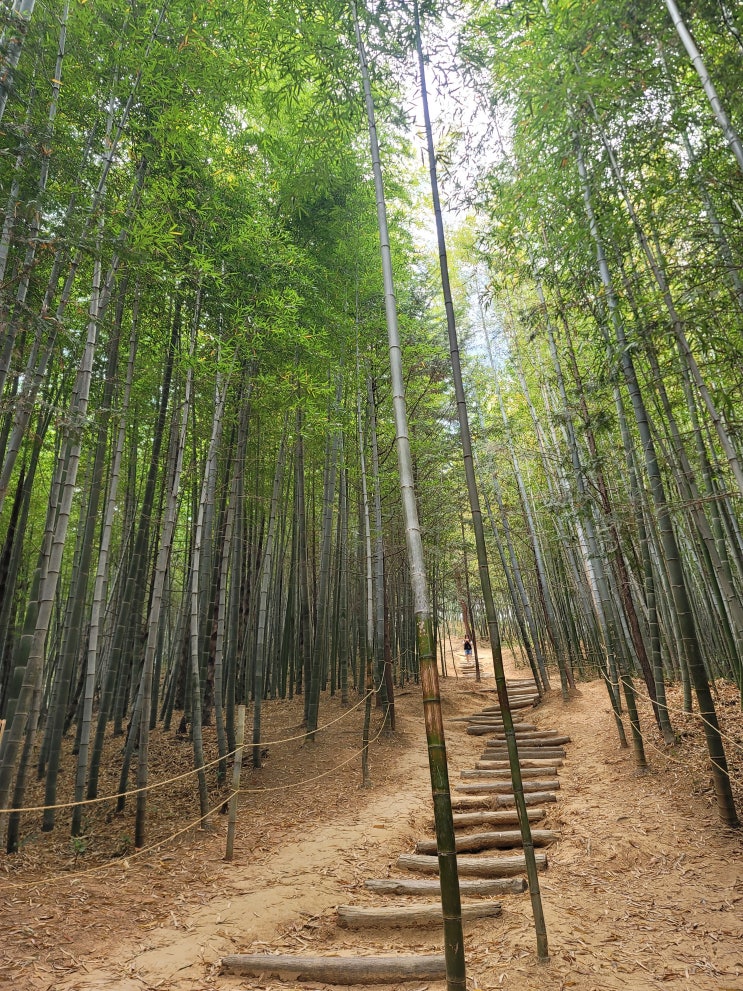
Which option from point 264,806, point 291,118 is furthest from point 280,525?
point 291,118

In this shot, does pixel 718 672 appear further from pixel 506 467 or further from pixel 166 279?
pixel 166 279

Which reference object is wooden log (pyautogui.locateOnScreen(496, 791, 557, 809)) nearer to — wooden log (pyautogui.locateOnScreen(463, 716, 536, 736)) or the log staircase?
the log staircase

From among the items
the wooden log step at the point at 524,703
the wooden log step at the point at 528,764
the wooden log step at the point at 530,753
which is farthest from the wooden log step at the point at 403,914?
the wooden log step at the point at 524,703

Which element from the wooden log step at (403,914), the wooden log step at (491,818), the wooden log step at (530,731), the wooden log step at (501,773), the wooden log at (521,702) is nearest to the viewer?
the wooden log step at (403,914)

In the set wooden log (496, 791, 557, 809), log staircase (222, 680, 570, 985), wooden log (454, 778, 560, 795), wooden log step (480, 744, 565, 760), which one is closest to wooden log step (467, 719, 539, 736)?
wooden log step (480, 744, 565, 760)

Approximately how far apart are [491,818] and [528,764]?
65.2 inches

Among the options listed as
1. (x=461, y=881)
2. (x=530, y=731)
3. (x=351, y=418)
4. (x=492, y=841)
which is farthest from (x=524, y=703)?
(x=461, y=881)

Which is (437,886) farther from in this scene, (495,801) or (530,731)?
(530,731)

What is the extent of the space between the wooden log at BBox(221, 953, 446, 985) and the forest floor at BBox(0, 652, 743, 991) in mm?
52

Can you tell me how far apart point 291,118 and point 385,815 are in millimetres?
5681

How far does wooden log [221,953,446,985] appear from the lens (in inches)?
82.7

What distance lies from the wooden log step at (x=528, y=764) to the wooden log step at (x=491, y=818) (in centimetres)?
129

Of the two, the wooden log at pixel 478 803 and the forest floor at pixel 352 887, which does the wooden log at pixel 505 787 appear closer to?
the forest floor at pixel 352 887

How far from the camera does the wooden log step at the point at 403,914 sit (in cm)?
245
